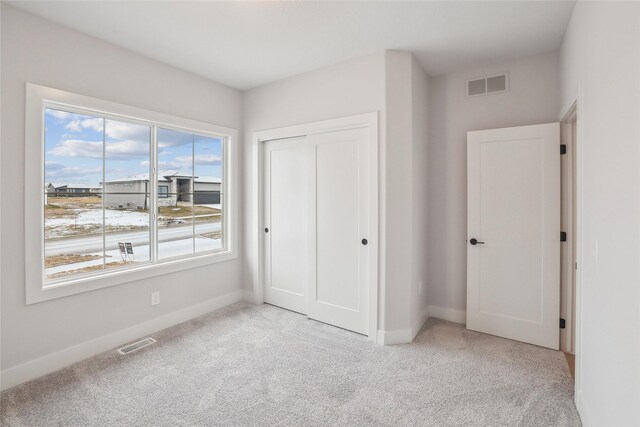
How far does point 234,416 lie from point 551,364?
2465 mm

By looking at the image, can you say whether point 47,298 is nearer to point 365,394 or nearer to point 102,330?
point 102,330

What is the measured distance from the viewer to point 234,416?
1.95 metres

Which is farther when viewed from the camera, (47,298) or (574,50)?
(47,298)

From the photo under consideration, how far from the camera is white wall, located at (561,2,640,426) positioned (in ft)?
3.97

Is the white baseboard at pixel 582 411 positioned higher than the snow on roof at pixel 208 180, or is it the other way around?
the snow on roof at pixel 208 180

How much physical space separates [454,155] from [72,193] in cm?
366

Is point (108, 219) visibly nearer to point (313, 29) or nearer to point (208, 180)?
point (208, 180)

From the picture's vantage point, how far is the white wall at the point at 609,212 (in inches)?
47.6

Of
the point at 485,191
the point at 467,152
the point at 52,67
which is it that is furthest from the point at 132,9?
the point at 485,191

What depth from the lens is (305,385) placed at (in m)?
2.26

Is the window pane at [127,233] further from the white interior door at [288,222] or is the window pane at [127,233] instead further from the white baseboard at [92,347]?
the white interior door at [288,222]

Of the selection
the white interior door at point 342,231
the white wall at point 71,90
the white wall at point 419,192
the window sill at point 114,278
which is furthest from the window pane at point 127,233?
the white wall at point 419,192

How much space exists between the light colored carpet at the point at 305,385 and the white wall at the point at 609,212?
18.7 inches

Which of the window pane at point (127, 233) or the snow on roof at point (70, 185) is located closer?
the snow on roof at point (70, 185)
